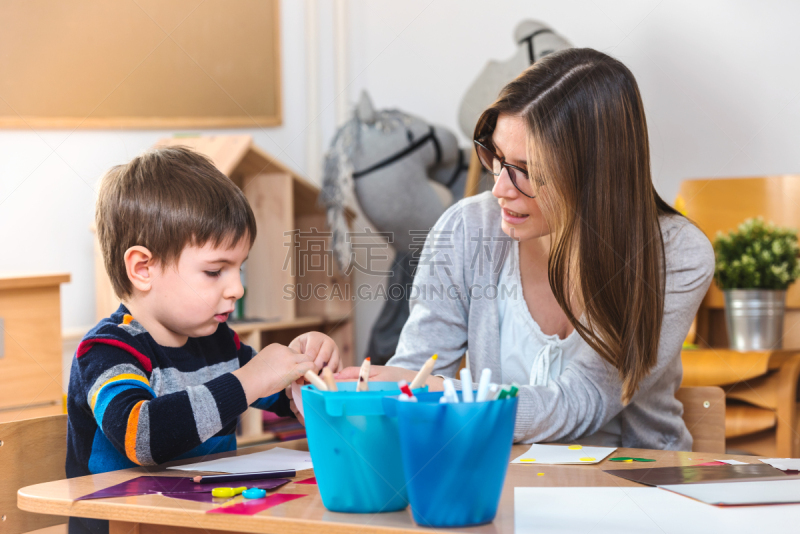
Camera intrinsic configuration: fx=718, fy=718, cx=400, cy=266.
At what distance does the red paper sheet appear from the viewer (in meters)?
0.53

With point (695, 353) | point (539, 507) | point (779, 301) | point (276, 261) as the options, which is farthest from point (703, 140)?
point (539, 507)

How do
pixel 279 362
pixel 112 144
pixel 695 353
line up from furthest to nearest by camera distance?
pixel 112 144 → pixel 695 353 → pixel 279 362

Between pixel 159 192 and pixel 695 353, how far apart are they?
133 centimetres

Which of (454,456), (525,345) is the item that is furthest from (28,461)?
(525,345)

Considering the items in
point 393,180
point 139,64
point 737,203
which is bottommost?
point 737,203

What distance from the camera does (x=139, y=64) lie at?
2.14 m

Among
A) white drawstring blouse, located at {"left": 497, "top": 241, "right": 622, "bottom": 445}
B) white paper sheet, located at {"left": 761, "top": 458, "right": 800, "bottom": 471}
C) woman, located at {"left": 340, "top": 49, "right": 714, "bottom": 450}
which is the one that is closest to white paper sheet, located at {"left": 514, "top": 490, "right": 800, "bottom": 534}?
white paper sheet, located at {"left": 761, "top": 458, "right": 800, "bottom": 471}

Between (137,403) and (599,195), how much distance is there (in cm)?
61

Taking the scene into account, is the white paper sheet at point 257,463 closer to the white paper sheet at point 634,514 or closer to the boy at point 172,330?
the boy at point 172,330

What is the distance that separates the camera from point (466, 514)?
18.8 inches

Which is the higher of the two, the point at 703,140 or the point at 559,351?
the point at 703,140

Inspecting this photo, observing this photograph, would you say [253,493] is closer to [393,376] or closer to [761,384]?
[393,376]

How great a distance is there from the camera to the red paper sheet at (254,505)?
527 millimetres

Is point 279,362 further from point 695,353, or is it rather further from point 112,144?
point 112,144
